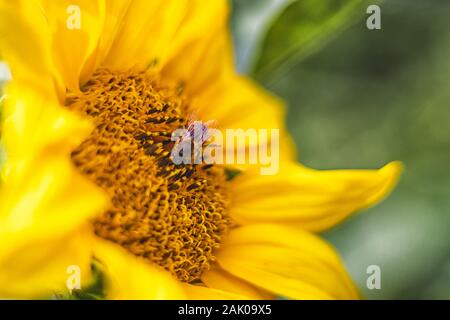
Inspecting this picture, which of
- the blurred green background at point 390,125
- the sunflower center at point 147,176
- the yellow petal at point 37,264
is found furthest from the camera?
the blurred green background at point 390,125

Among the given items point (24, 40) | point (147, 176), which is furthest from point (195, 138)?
point (24, 40)

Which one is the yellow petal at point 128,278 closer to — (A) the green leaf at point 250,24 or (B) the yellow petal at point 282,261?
(B) the yellow petal at point 282,261

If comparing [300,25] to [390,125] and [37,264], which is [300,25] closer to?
[390,125]

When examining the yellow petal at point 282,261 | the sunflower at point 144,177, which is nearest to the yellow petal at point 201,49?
the sunflower at point 144,177

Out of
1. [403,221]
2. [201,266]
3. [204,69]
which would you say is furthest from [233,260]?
[403,221]

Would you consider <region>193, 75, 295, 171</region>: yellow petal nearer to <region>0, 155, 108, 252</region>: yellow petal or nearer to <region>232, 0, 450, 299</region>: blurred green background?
<region>232, 0, 450, 299</region>: blurred green background
